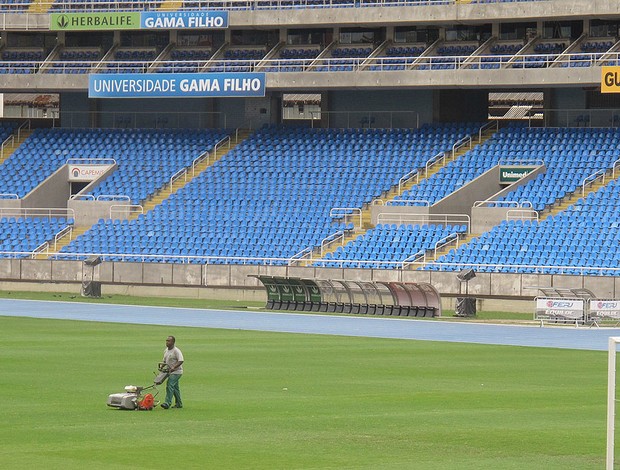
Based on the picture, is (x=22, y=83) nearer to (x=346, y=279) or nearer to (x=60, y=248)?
(x=60, y=248)

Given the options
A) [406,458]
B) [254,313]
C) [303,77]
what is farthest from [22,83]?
[406,458]

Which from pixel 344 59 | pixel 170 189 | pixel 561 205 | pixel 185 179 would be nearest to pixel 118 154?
pixel 185 179

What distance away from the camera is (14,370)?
89.5 feet

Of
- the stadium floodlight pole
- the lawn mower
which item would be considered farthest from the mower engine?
the stadium floodlight pole

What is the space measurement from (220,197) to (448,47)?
11979 mm

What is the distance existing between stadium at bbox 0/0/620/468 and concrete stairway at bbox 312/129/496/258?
129mm

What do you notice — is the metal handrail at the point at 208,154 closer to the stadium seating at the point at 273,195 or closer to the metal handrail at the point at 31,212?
the stadium seating at the point at 273,195

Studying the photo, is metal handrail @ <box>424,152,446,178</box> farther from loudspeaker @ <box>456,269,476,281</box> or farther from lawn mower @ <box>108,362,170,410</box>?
lawn mower @ <box>108,362,170,410</box>

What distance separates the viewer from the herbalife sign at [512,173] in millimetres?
57938

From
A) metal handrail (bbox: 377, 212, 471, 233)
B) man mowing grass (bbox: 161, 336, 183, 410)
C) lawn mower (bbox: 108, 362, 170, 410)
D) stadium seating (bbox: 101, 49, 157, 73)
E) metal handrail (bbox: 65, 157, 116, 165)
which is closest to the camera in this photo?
man mowing grass (bbox: 161, 336, 183, 410)

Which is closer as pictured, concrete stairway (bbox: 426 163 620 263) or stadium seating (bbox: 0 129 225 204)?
concrete stairway (bbox: 426 163 620 263)

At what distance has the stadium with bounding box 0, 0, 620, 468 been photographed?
164 ft

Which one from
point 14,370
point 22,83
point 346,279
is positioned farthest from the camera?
point 22,83

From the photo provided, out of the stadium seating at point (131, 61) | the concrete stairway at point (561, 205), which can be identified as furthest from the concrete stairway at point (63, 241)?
the concrete stairway at point (561, 205)
